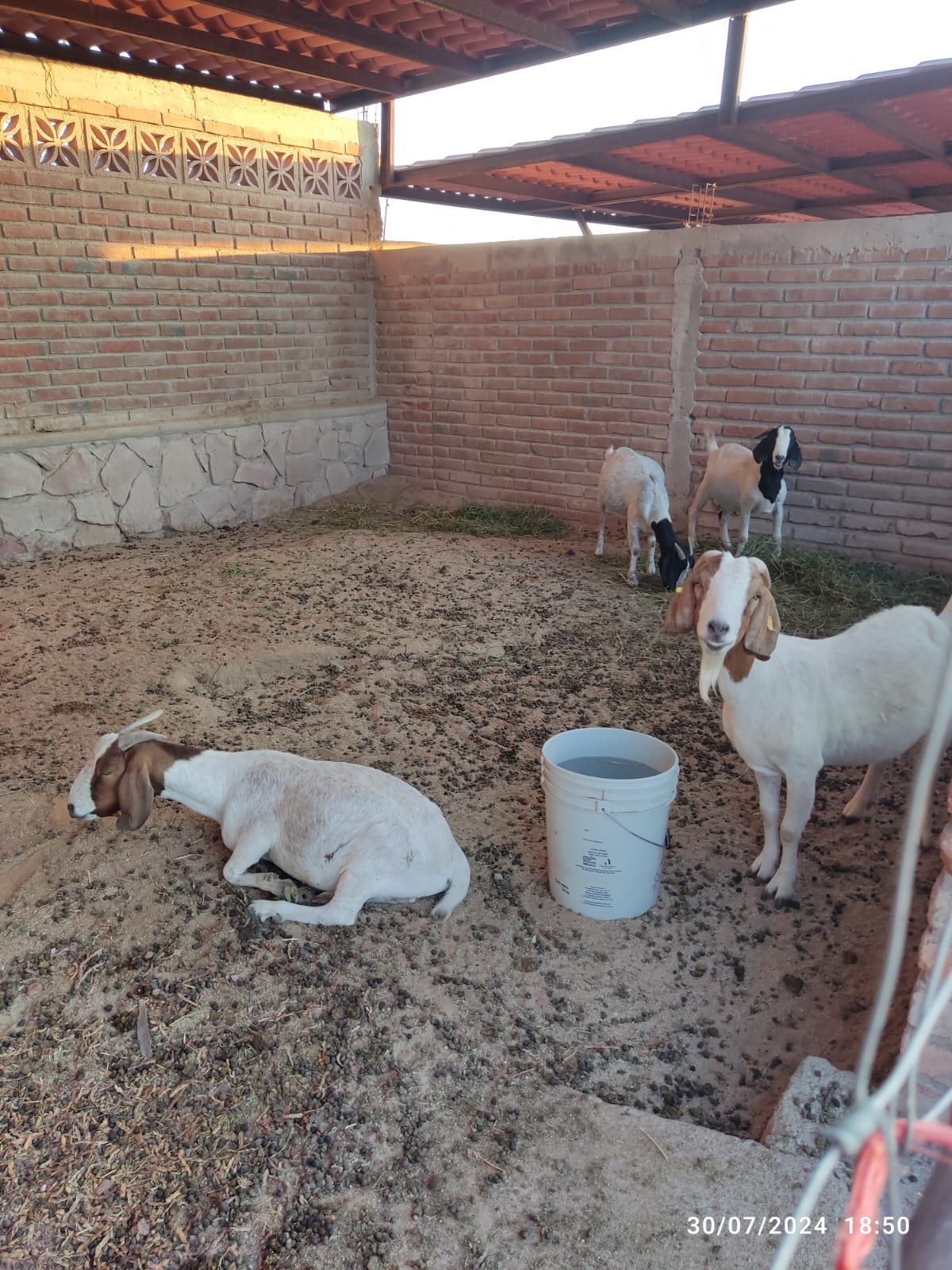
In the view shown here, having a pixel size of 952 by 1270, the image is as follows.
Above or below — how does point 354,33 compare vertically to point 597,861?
above

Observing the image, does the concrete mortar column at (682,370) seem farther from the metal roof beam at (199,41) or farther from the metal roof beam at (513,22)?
the metal roof beam at (199,41)

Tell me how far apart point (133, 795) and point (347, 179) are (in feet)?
27.8

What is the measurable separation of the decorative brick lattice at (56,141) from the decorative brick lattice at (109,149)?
134 mm

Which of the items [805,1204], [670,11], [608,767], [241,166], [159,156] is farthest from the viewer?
[241,166]

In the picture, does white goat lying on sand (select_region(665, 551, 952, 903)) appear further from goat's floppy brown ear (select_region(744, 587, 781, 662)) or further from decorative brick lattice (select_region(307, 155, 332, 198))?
decorative brick lattice (select_region(307, 155, 332, 198))

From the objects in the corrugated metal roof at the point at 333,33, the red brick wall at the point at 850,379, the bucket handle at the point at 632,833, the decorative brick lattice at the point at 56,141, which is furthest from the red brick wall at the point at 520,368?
the bucket handle at the point at 632,833

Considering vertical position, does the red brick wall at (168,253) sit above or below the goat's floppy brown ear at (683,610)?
above

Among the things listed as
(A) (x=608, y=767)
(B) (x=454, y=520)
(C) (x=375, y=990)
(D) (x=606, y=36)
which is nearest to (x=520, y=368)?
(B) (x=454, y=520)

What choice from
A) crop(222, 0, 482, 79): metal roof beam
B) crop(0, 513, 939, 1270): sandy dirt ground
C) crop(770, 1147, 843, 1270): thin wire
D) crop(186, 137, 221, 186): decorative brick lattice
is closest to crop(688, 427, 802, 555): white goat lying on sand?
crop(0, 513, 939, 1270): sandy dirt ground

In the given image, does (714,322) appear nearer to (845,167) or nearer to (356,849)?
(845,167)

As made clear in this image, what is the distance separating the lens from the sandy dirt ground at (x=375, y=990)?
205cm

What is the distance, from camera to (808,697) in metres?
3.15

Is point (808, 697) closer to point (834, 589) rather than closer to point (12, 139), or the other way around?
point (834, 589)

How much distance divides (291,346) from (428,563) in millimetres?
3577
